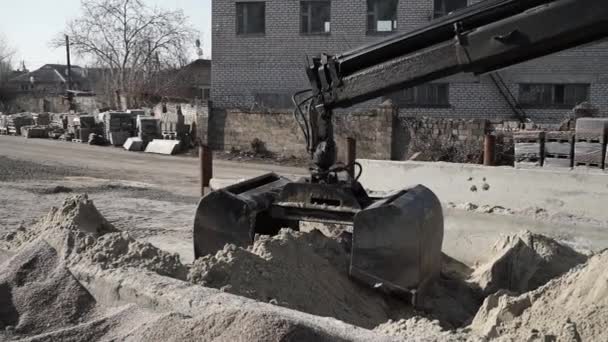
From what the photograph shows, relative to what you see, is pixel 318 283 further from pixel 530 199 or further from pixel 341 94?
pixel 530 199

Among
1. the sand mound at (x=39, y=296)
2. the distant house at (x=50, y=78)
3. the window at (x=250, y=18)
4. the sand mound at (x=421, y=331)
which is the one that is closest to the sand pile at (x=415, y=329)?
the sand mound at (x=421, y=331)

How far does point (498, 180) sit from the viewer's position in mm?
8969

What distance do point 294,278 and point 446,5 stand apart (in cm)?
2065

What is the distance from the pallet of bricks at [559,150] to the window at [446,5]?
42.2 ft

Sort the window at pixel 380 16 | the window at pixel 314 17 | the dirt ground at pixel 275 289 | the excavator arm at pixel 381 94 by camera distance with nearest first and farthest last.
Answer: the dirt ground at pixel 275 289 < the excavator arm at pixel 381 94 < the window at pixel 380 16 < the window at pixel 314 17

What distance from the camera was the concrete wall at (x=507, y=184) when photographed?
8398 mm

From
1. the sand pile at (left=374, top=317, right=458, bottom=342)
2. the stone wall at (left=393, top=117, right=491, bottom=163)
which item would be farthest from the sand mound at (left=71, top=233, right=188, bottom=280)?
the stone wall at (left=393, top=117, right=491, bottom=163)

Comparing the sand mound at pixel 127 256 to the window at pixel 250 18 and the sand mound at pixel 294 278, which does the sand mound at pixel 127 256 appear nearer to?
the sand mound at pixel 294 278

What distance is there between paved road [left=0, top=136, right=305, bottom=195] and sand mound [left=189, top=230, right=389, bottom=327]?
8.28m

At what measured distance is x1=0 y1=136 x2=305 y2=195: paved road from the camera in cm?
1585

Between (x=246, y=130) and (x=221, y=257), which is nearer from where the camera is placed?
(x=221, y=257)

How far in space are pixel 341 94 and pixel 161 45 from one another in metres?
33.7

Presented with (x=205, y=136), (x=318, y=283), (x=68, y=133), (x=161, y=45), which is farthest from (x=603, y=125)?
(x=161, y=45)

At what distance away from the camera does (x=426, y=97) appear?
78.1ft
